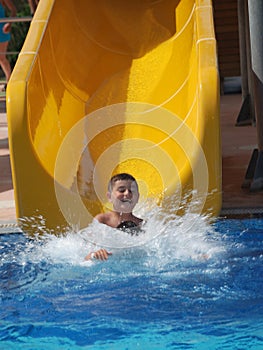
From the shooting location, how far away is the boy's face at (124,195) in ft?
14.2

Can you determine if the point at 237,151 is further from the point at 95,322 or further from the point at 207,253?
the point at 95,322

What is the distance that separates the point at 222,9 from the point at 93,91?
3.14 meters

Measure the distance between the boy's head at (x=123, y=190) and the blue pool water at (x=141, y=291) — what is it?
0.68 ft

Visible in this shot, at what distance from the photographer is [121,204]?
4414mm

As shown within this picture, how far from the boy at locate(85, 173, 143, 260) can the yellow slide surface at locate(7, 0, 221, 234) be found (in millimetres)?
204

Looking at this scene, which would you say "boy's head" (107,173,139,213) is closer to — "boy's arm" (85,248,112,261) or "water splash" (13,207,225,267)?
"water splash" (13,207,225,267)

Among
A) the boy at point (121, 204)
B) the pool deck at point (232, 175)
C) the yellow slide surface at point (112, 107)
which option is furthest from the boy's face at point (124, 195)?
the pool deck at point (232, 175)

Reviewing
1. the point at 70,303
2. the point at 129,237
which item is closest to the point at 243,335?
the point at 70,303

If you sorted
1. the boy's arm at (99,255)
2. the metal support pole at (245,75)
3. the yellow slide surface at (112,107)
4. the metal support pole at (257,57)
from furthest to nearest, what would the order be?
the metal support pole at (245,75) < the metal support pole at (257,57) < the yellow slide surface at (112,107) < the boy's arm at (99,255)

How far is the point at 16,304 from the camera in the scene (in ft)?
12.1

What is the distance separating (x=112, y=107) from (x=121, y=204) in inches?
71.7

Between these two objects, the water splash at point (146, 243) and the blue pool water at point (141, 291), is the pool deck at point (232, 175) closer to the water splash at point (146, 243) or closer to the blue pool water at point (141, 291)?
the blue pool water at point (141, 291)

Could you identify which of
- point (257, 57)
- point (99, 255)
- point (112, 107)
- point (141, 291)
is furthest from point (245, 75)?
point (141, 291)

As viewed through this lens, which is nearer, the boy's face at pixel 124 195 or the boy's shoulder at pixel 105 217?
the boy's face at pixel 124 195
